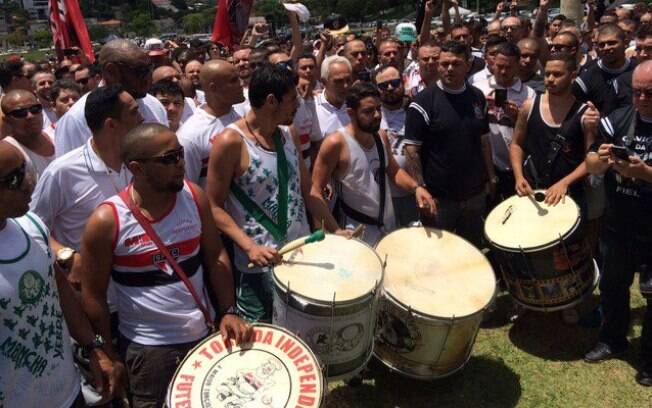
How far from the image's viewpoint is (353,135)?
14.1 feet

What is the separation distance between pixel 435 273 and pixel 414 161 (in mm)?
1305

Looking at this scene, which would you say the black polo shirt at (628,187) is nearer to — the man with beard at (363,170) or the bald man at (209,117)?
the man with beard at (363,170)

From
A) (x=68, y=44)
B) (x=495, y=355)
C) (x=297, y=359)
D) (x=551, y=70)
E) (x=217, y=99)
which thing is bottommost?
(x=495, y=355)

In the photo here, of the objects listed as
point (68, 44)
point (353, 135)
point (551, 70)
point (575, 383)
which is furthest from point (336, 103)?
point (68, 44)

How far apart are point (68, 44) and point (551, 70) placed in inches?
263

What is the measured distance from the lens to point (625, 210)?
4.01 metres

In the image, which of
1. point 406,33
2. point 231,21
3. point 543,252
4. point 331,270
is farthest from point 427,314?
point 406,33

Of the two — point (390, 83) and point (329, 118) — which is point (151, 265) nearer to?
point (329, 118)

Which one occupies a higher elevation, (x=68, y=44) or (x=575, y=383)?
(x=68, y=44)

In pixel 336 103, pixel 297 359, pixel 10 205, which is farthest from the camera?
pixel 336 103

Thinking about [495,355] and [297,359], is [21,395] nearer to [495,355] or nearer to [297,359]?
[297,359]

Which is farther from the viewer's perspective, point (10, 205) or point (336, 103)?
point (336, 103)

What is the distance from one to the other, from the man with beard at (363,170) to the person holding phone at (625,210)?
1.27 metres

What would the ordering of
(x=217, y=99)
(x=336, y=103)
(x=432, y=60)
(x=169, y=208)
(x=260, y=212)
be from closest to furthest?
(x=169, y=208) → (x=260, y=212) → (x=217, y=99) → (x=336, y=103) → (x=432, y=60)
